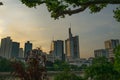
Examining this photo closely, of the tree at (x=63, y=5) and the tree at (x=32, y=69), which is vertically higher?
the tree at (x=63, y=5)

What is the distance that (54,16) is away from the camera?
13484 millimetres

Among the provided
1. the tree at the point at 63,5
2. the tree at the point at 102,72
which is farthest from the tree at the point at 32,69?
the tree at the point at 102,72

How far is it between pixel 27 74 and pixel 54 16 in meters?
4.33

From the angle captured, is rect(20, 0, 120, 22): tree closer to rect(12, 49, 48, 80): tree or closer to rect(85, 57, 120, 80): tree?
rect(12, 49, 48, 80): tree

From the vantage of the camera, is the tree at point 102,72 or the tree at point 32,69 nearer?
the tree at point 32,69

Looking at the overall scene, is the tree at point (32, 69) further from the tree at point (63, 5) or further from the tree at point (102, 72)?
the tree at point (102, 72)

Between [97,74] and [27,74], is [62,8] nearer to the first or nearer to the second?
[27,74]

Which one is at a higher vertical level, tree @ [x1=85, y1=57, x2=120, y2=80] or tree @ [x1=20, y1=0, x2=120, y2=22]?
tree @ [x1=20, y1=0, x2=120, y2=22]

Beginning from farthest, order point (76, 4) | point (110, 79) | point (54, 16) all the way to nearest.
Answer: point (110, 79)
point (54, 16)
point (76, 4)

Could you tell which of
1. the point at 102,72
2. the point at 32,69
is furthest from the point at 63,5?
the point at 102,72

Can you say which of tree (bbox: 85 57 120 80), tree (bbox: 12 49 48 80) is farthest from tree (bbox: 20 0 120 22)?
tree (bbox: 85 57 120 80)

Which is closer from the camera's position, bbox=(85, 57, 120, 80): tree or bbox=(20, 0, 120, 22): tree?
bbox=(20, 0, 120, 22): tree

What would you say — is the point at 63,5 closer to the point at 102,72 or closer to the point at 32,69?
the point at 32,69

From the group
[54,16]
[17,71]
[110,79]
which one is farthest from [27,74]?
[110,79]
